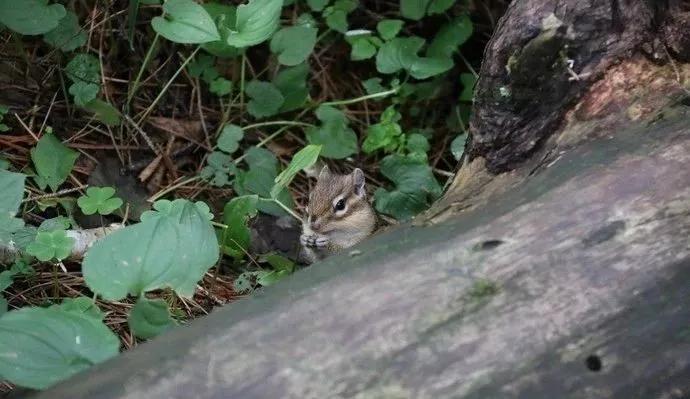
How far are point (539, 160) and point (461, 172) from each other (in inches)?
12.9

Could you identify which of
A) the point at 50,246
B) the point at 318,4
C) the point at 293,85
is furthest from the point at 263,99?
the point at 50,246

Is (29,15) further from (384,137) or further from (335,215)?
(384,137)

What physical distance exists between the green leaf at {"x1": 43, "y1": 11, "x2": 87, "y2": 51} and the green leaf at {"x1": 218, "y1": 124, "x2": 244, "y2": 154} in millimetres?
676

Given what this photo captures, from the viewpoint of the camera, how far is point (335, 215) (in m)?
3.58

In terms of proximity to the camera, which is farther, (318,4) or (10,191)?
(318,4)

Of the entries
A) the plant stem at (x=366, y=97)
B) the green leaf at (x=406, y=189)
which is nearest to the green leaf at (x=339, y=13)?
the plant stem at (x=366, y=97)

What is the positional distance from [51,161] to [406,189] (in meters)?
1.37

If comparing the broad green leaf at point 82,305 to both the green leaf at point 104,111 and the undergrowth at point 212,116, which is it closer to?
the undergrowth at point 212,116

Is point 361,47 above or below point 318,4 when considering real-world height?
below

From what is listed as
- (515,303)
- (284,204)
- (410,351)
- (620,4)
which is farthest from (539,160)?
(284,204)

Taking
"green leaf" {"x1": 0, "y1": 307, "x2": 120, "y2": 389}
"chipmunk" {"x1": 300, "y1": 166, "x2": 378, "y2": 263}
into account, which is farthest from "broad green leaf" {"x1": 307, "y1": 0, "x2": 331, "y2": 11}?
"green leaf" {"x1": 0, "y1": 307, "x2": 120, "y2": 389}

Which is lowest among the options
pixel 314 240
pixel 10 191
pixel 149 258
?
pixel 314 240

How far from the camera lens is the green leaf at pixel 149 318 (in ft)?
6.96

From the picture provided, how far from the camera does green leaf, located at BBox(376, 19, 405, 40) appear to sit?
391 cm
